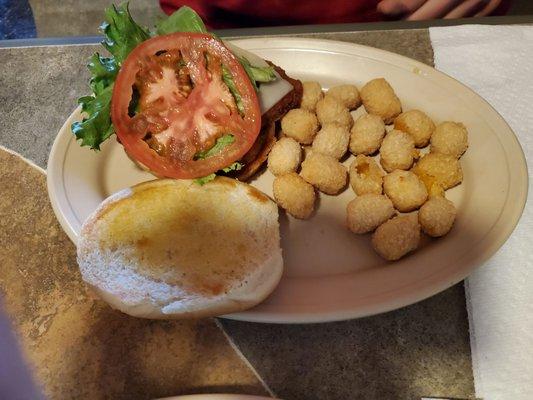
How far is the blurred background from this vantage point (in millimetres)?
2904

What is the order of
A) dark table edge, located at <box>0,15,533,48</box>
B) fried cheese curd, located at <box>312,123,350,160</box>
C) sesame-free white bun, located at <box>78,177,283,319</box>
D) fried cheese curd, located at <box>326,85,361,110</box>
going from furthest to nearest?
dark table edge, located at <box>0,15,533,48</box> → fried cheese curd, located at <box>326,85,361,110</box> → fried cheese curd, located at <box>312,123,350,160</box> → sesame-free white bun, located at <box>78,177,283,319</box>

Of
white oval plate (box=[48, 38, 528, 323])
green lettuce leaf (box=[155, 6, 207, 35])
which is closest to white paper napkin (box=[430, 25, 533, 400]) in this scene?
white oval plate (box=[48, 38, 528, 323])

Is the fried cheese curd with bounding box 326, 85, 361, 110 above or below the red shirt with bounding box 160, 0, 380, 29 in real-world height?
below

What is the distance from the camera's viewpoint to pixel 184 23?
1.60 meters

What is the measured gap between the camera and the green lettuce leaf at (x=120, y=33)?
1.54m

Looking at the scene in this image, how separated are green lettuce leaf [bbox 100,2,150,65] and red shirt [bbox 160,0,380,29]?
2.38 feet

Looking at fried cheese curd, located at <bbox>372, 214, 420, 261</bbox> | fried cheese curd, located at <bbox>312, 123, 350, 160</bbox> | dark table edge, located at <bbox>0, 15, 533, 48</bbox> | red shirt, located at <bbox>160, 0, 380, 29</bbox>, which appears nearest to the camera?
fried cheese curd, located at <bbox>372, 214, 420, 261</bbox>

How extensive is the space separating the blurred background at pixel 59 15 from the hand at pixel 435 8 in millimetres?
1450

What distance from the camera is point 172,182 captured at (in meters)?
1.49

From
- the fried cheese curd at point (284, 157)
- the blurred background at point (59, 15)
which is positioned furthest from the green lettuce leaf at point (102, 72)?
the blurred background at point (59, 15)

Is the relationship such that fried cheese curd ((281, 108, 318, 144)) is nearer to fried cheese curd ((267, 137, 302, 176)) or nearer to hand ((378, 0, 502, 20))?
fried cheese curd ((267, 137, 302, 176))

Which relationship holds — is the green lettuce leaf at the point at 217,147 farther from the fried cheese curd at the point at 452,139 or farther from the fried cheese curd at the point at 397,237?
the fried cheese curd at the point at 452,139

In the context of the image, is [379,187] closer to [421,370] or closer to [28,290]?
[421,370]

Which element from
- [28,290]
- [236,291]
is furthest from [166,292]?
[28,290]
